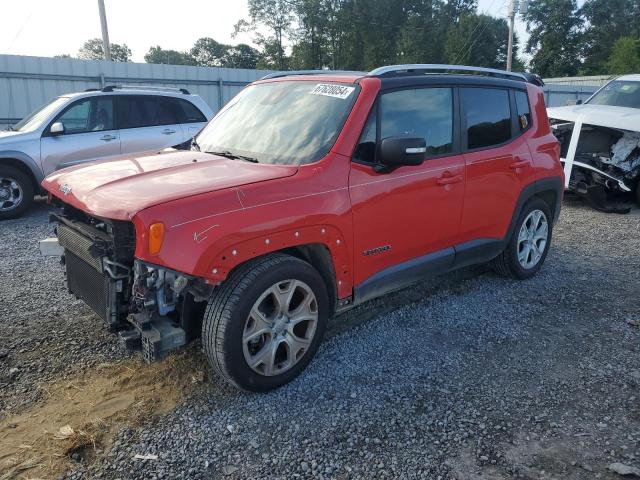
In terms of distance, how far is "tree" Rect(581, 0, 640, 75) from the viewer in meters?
65.3

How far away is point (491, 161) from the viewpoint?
4.52 metres

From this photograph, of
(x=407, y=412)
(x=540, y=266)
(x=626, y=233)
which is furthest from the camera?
(x=626, y=233)

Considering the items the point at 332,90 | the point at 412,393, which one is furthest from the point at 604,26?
the point at 412,393

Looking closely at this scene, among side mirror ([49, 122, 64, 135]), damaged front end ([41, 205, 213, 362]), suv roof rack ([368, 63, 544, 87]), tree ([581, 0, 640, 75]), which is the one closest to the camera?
damaged front end ([41, 205, 213, 362])

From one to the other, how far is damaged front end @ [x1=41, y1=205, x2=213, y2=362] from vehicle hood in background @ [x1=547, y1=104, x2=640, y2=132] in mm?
8016

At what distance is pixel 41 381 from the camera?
11.2ft

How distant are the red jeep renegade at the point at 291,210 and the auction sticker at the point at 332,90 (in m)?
0.02

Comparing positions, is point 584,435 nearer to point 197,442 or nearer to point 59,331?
point 197,442

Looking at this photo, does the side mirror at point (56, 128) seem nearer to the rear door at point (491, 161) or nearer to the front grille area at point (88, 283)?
the front grille area at point (88, 283)

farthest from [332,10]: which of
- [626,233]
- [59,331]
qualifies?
[59,331]

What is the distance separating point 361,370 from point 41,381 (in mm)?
2094

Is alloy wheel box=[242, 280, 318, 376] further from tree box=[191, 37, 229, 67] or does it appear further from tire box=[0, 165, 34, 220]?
tree box=[191, 37, 229, 67]

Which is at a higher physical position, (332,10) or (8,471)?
Result: (332,10)

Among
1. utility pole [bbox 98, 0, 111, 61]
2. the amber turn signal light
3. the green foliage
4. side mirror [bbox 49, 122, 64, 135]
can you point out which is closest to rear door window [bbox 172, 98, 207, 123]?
side mirror [bbox 49, 122, 64, 135]
